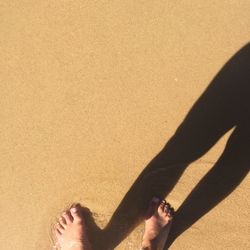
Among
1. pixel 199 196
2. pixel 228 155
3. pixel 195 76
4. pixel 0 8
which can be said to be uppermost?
pixel 0 8

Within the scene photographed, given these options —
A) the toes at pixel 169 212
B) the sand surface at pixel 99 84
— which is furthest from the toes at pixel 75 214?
the toes at pixel 169 212

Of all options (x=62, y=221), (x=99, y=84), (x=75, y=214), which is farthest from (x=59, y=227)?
(x=99, y=84)

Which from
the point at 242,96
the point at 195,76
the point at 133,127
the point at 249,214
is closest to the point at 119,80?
the point at 133,127

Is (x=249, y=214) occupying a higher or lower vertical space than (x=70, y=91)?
lower

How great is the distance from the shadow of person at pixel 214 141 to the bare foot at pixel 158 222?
0.14 m

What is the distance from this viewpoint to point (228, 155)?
227 centimetres

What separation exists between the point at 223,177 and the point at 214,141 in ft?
0.79

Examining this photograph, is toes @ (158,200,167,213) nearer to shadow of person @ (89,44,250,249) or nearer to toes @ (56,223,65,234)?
shadow of person @ (89,44,250,249)

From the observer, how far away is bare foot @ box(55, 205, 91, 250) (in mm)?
2295

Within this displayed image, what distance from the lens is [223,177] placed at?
2.28 meters

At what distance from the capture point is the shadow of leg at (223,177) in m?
2.27

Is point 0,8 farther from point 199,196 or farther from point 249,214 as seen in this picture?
point 249,214

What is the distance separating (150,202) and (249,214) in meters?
0.65

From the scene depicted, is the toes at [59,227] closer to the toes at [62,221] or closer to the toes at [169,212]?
the toes at [62,221]
